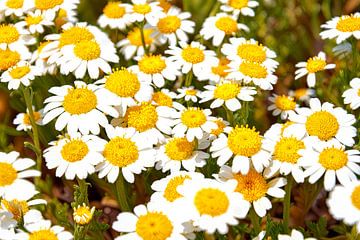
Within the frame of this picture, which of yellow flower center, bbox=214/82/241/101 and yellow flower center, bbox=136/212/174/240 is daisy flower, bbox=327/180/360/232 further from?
yellow flower center, bbox=214/82/241/101

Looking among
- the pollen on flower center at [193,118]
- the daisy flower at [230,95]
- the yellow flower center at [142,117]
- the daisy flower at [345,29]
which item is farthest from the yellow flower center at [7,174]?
the daisy flower at [345,29]

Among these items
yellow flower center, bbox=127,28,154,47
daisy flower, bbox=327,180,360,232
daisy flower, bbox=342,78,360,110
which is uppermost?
daisy flower, bbox=327,180,360,232

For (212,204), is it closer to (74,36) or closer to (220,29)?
(74,36)

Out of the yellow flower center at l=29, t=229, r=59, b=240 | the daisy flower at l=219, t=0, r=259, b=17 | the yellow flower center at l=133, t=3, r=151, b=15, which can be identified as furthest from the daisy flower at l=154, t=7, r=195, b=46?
the yellow flower center at l=29, t=229, r=59, b=240

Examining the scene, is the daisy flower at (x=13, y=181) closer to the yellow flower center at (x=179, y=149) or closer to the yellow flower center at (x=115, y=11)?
the yellow flower center at (x=179, y=149)

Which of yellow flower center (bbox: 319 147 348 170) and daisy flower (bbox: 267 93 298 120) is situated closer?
yellow flower center (bbox: 319 147 348 170)

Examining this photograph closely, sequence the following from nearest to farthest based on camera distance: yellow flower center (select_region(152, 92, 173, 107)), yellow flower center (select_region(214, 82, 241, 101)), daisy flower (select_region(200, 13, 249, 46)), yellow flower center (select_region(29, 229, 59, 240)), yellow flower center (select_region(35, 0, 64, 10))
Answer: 1. yellow flower center (select_region(29, 229, 59, 240))
2. yellow flower center (select_region(214, 82, 241, 101))
3. yellow flower center (select_region(152, 92, 173, 107))
4. yellow flower center (select_region(35, 0, 64, 10))
5. daisy flower (select_region(200, 13, 249, 46))
